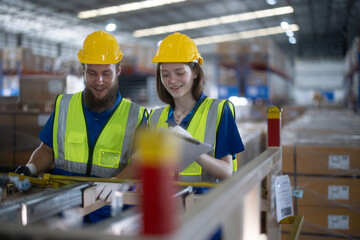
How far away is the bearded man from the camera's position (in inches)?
91.4

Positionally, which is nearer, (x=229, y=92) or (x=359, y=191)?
(x=359, y=191)

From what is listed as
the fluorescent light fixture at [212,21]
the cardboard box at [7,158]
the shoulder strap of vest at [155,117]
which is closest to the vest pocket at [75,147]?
the shoulder strap of vest at [155,117]

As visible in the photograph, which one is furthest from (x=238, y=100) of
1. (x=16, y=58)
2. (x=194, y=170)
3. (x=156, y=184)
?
(x=156, y=184)

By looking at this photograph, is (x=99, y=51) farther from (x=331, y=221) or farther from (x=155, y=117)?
(x=331, y=221)

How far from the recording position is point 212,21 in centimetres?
1922

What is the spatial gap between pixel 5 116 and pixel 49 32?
15.9 m

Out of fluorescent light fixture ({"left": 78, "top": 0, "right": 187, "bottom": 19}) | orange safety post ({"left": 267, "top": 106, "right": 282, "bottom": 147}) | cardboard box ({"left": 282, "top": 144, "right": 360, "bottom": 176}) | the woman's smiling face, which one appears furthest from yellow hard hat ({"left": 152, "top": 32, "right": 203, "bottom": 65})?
fluorescent light fixture ({"left": 78, "top": 0, "right": 187, "bottom": 19})

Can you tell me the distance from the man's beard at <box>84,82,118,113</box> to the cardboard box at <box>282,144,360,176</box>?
1.68 meters

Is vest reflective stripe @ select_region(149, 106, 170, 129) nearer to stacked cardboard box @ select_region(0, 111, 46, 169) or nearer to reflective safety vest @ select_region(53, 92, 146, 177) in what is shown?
reflective safety vest @ select_region(53, 92, 146, 177)

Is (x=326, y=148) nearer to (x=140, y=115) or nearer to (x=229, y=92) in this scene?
(x=140, y=115)

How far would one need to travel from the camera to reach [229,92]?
33.2 ft

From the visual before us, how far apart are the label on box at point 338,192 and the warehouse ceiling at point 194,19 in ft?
39.2

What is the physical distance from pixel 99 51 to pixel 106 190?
3.44 feet

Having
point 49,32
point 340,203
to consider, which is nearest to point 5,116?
point 340,203
